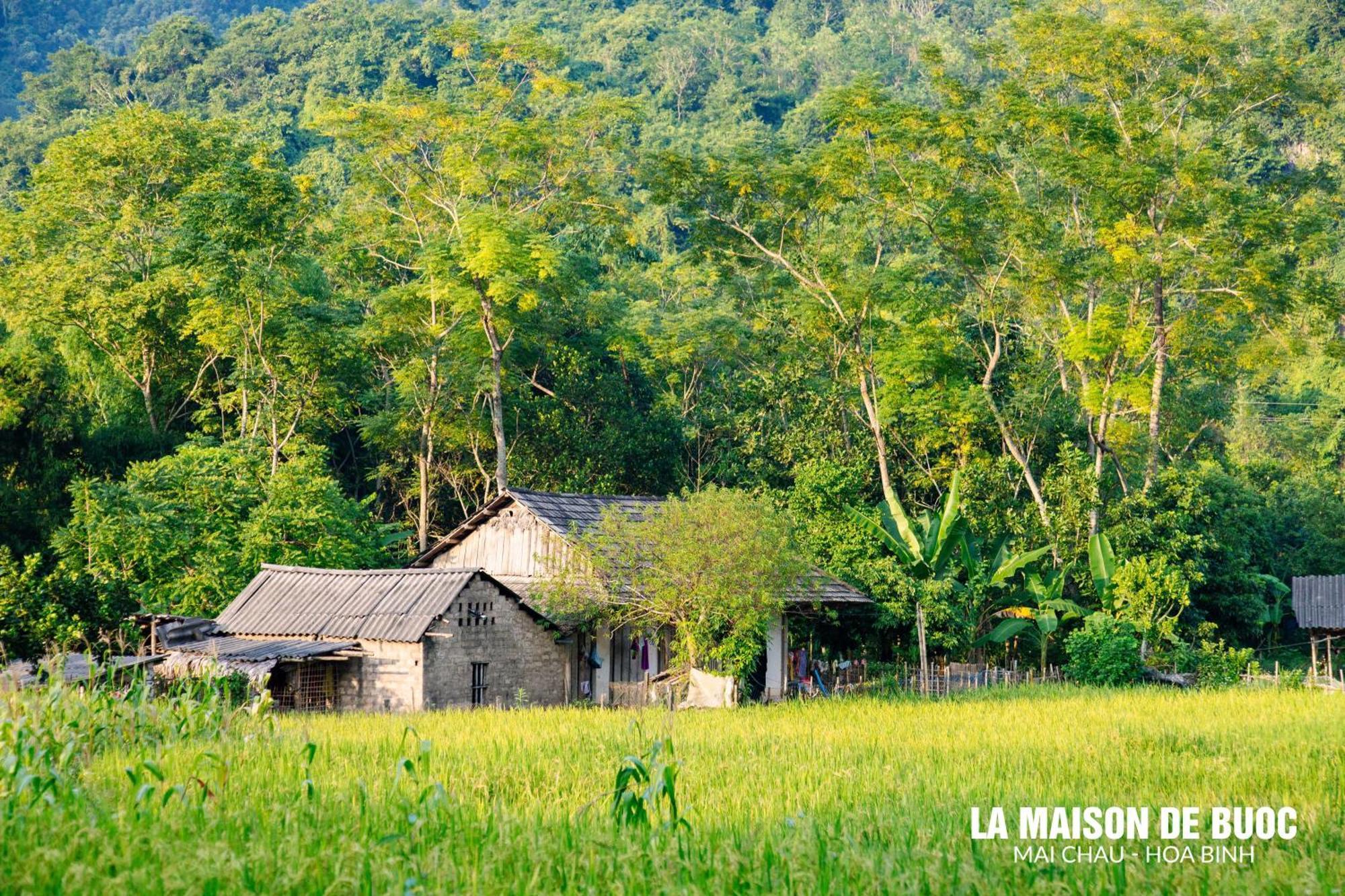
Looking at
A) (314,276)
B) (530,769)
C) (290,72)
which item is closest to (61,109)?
(290,72)

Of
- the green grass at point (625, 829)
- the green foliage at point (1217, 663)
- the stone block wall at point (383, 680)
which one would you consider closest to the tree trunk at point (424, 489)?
the stone block wall at point (383, 680)

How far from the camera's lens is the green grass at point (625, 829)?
6254 millimetres

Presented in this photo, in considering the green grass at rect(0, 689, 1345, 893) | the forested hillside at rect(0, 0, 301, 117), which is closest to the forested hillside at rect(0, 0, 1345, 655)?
the green grass at rect(0, 689, 1345, 893)

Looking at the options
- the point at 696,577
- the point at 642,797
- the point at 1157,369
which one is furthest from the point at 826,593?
the point at 642,797

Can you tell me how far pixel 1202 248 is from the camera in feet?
A: 96.7

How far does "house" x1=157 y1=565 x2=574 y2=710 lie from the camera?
65.3ft

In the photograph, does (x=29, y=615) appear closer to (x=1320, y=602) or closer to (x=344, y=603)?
(x=344, y=603)

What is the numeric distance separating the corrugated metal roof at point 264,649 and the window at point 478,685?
1.86 metres

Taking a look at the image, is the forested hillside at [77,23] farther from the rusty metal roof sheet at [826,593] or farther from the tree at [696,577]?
the tree at [696,577]

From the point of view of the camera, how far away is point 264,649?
2005 centimetres

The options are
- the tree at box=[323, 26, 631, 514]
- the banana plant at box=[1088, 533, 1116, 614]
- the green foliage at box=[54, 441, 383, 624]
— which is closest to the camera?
the green foliage at box=[54, 441, 383, 624]

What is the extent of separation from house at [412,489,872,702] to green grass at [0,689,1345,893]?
17.7 ft

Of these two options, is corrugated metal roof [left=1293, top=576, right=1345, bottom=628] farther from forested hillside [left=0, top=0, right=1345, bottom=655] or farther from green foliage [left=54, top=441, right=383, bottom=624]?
green foliage [left=54, top=441, right=383, bottom=624]

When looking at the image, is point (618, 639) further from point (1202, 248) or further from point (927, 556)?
point (1202, 248)
